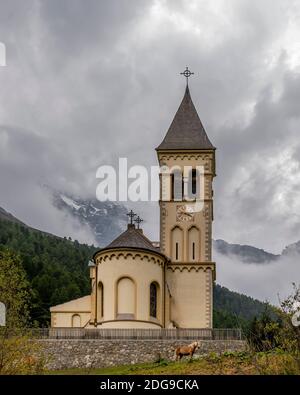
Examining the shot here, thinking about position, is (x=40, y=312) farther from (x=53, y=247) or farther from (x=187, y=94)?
(x=53, y=247)

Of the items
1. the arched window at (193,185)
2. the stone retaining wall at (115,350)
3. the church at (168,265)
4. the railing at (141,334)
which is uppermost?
the arched window at (193,185)

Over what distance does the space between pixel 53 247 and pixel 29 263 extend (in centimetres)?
4116

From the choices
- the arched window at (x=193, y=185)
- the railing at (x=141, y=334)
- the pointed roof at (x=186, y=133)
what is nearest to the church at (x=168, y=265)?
the pointed roof at (x=186, y=133)

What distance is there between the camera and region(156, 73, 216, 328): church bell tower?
56625 millimetres

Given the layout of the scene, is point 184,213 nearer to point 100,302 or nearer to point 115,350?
point 100,302

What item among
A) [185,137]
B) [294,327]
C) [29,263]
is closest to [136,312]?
[185,137]

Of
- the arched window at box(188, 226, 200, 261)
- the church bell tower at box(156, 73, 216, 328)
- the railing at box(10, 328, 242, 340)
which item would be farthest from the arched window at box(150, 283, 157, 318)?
the railing at box(10, 328, 242, 340)

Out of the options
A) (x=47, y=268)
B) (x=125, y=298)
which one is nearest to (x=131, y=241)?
(x=125, y=298)

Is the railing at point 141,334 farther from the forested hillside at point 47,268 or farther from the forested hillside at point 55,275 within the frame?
the forested hillside at point 47,268

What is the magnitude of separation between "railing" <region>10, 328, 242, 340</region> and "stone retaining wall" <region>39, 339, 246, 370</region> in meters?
0.62

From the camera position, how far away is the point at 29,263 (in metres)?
104

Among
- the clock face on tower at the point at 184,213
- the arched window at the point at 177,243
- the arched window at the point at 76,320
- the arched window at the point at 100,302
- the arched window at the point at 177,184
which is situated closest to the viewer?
the arched window at the point at 100,302

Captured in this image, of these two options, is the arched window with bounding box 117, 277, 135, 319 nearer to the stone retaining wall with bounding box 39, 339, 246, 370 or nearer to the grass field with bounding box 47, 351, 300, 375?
the stone retaining wall with bounding box 39, 339, 246, 370

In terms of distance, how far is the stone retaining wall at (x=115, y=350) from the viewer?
149ft
